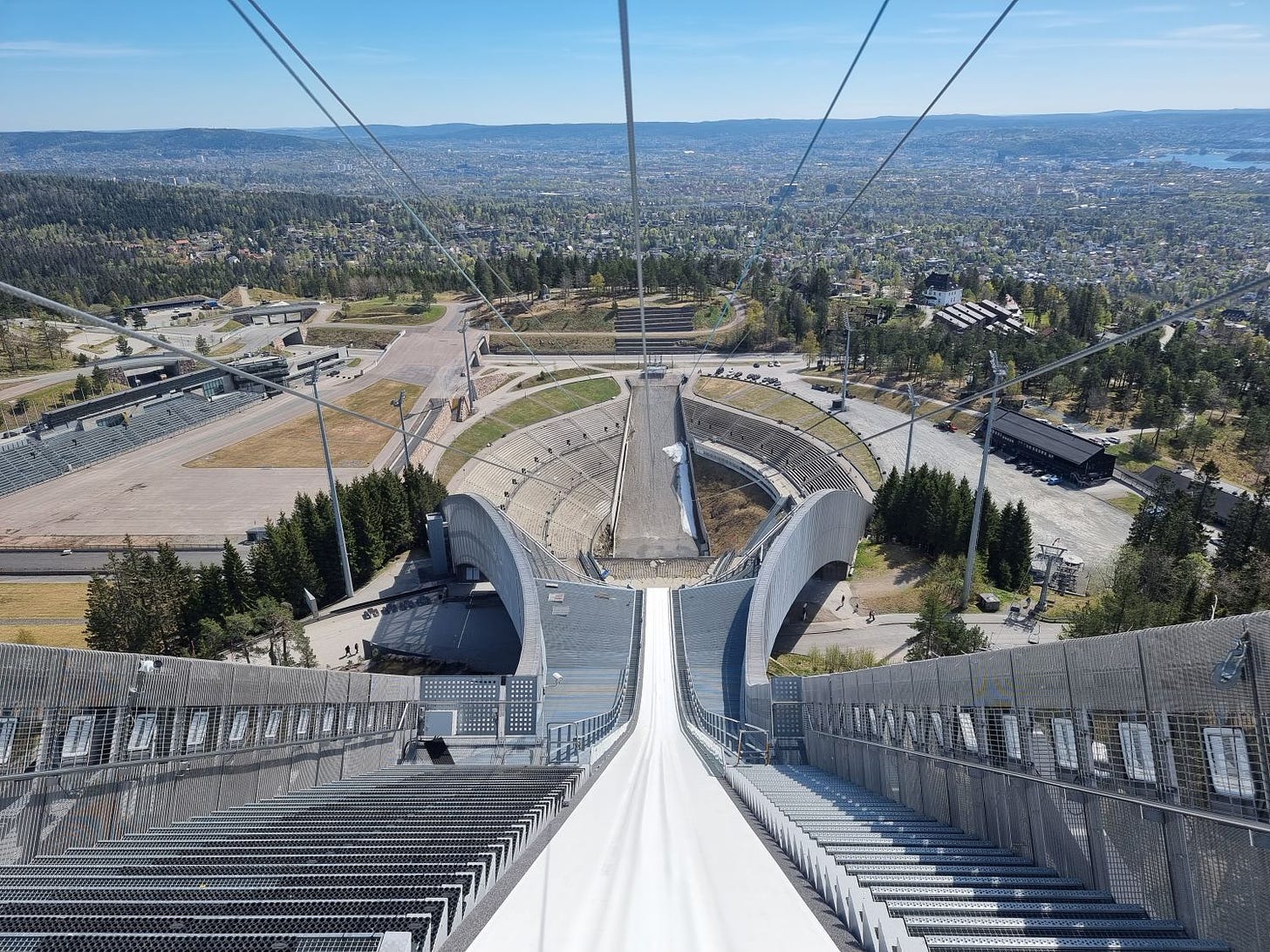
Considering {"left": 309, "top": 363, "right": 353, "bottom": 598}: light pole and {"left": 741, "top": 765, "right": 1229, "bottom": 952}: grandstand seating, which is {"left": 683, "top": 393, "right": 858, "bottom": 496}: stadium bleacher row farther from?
{"left": 741, "top": 765, "right": 1229, "bottom": 952}: grandstand seating

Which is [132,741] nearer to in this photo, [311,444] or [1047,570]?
[1047,570]

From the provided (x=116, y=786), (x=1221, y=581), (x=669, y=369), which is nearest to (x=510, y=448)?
(x=669, y=369)

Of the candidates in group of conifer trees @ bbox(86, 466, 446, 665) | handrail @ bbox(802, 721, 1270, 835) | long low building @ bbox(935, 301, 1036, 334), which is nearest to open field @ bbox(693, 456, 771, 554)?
group of conifer trees @ bbox(86, 466, 446, 665)

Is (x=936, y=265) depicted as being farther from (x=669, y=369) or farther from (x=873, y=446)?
(x=873, y=446)

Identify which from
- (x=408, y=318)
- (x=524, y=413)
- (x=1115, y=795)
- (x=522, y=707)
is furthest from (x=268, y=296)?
(x=1115, y=795)

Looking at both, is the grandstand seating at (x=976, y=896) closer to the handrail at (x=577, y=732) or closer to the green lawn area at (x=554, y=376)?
the handrail at (x=577, y=732)

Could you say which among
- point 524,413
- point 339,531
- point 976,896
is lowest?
point 524,413
